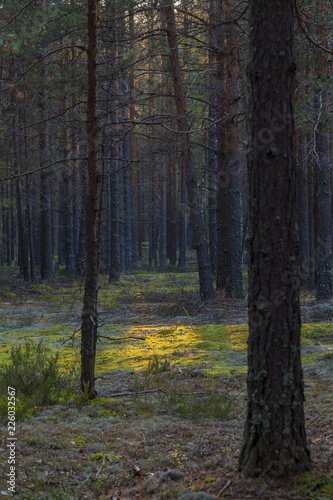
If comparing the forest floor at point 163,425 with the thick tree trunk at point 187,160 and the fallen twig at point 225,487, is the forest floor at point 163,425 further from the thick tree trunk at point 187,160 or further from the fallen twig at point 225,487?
the thick tree trunk at point 187,160

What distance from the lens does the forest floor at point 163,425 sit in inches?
163

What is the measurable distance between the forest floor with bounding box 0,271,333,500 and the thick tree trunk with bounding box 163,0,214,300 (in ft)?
13.3

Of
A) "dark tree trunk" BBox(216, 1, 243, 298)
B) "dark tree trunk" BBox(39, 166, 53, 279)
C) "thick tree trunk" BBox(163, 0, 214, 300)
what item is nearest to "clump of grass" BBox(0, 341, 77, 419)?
"thick tree trunk" BBox(163, 0, 214, 300)

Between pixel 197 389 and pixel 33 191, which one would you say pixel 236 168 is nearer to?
pixel 197 389

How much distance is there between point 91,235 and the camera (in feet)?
22.2

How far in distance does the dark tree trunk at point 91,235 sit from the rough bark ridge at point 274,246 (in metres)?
3.28

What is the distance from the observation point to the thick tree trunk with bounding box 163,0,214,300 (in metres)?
14.6

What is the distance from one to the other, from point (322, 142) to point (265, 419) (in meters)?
12.5

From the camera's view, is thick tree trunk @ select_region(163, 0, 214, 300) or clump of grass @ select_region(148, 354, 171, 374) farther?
thick tree trunk @ select_region(163, 0, 214, 300)

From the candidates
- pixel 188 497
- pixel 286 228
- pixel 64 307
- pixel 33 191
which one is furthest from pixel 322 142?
pixel 33 191

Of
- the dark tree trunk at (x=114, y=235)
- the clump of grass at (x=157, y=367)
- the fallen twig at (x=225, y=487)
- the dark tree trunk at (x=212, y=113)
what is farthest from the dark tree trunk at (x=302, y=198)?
the fallen twig at (x=225, y=487)

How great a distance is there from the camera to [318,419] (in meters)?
5.62

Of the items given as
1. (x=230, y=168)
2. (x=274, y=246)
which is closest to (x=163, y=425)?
(x=274, y=246)

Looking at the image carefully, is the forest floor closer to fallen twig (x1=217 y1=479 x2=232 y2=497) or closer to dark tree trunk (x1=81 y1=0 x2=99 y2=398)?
fallen twig (x1=217 y1=479 x2=232 y2=497)
